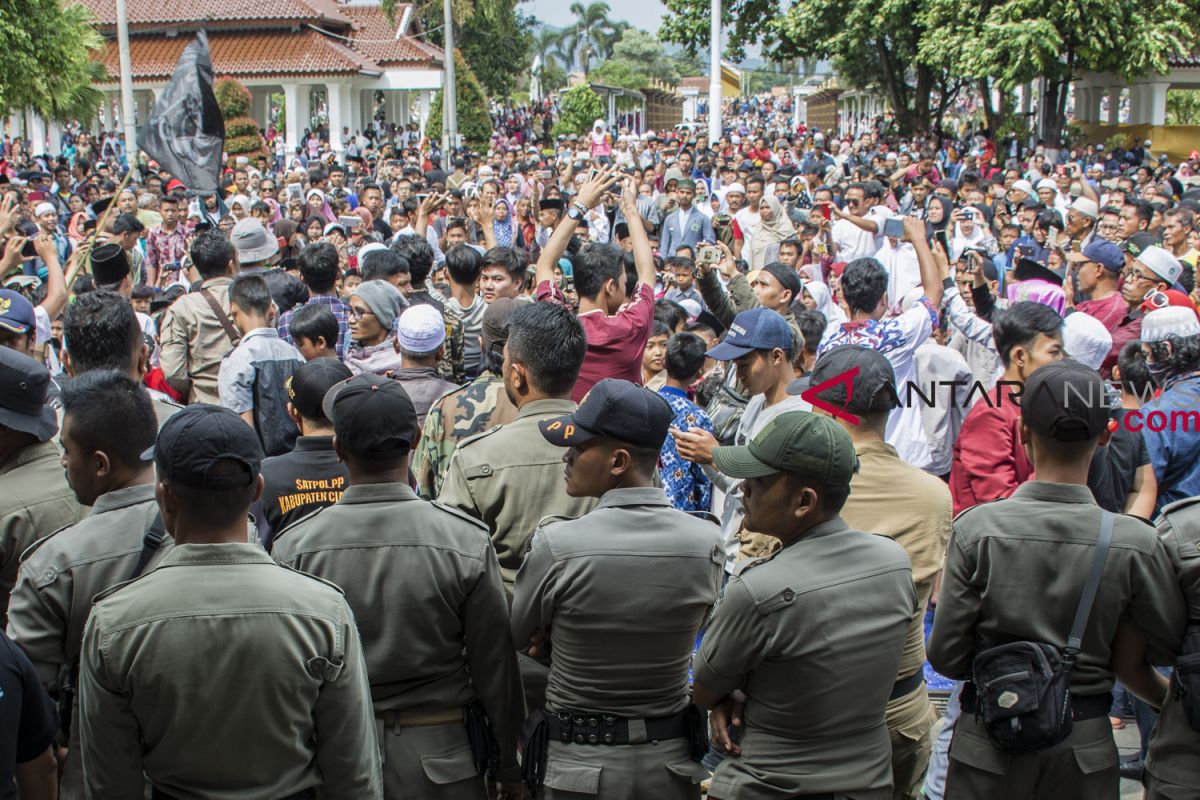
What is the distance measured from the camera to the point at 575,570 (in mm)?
3010

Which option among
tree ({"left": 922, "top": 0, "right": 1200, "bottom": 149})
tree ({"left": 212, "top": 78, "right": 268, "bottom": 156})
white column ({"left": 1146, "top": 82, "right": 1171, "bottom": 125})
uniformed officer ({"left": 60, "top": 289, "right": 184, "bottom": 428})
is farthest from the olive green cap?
white column ({"left": 1146, "top": 82, "right": 1171, "bottom": 125})

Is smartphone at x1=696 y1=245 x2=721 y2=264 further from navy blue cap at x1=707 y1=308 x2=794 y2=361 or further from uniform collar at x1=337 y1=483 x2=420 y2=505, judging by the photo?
uniform collar at x1=337 y1=483 x2=420 y2=505

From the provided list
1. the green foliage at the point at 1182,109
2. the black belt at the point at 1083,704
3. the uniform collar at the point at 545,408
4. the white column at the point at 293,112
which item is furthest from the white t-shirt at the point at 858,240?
the white column at the point at 293,112

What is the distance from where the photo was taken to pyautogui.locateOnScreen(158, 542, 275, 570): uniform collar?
8.39 feet

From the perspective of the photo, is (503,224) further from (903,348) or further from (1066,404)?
(1066,404)

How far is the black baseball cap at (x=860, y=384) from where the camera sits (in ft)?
12.2

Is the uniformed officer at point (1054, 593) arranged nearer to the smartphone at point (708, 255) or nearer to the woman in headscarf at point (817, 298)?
the smartphone at point (708, 255)

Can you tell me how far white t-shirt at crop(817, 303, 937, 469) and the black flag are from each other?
5.42 metres

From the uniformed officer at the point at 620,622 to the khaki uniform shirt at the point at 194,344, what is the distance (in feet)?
12.0

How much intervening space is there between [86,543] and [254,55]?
41.5 meters

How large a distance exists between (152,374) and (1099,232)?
7.48 meters

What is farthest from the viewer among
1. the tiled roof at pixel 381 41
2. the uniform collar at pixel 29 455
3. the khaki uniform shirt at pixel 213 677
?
the tiled roof at pixel 381 41

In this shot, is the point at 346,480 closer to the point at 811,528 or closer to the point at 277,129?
the point at 811,528

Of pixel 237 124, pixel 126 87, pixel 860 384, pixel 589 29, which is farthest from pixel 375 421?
pixel 589 29
